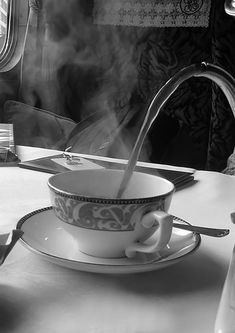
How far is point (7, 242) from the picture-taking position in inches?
14.7

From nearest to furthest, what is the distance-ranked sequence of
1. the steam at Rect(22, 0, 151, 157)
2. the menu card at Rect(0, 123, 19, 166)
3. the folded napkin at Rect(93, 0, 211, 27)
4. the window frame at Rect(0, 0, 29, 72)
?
the menu card at Rect(0, 123, 19, 166)
the window frame at Rect(0, 0, 29, 72)
the folded napkin at Rect(93, 0, 211, 27)
the steam at Rect(22, 0, 151, 157)

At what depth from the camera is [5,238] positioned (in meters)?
0.38

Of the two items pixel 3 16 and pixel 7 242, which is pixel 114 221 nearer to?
pixel 7 242

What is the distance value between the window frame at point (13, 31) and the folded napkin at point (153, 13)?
1.64 ft

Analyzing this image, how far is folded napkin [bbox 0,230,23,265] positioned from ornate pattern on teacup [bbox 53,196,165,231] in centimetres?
5

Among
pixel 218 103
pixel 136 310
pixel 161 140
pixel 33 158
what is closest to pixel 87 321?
pixel 136 310

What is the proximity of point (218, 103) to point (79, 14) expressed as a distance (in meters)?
0.93

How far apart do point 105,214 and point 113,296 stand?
69 mm

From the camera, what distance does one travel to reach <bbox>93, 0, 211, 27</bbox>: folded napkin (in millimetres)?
2078

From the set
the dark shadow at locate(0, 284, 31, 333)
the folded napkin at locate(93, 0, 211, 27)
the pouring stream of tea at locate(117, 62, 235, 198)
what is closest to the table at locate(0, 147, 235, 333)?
the dark shadow at locate(0, 284, 31, 333)

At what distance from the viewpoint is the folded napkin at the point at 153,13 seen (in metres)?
2.08

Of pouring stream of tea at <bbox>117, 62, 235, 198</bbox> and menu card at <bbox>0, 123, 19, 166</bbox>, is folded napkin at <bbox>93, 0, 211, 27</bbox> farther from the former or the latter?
pouring stream of tea at <bbox>117, 62, 235, 198</bbox>

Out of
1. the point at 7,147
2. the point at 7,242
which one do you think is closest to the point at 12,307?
the point at 7,242

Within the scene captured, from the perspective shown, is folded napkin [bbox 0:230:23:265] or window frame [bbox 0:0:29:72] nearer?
folded napkin [bbox 0:230:23:265]
